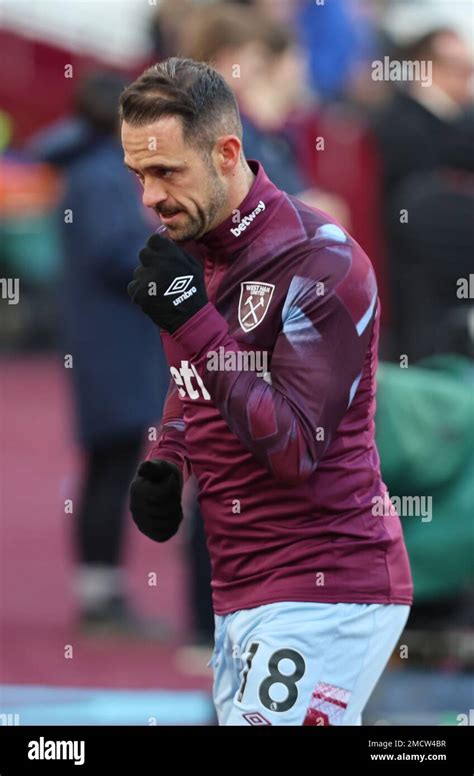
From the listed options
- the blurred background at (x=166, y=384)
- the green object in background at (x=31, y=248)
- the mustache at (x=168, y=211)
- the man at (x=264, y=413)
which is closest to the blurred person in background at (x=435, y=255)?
the blurred background at (x=166, y=384)

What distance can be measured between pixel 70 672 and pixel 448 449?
1.86m

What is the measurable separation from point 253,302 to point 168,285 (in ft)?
0.75

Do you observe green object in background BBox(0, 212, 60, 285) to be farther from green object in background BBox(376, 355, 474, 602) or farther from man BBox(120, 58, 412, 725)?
man BBox(120, 58, 412, 725)

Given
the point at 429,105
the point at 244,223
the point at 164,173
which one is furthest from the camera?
the point at 429,105

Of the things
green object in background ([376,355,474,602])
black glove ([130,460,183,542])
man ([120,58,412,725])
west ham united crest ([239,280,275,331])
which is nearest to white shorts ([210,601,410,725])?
man ([120,58,412,725])

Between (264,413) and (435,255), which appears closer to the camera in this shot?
(264,413)

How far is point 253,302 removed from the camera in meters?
3.61

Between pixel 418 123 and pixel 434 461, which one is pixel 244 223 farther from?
pixel 418 123

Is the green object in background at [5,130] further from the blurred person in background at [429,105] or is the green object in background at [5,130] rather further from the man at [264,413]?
the man at [264,413]

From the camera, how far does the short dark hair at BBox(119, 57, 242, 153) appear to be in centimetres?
353

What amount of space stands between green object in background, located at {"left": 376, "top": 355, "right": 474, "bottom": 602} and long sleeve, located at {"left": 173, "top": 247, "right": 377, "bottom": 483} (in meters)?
2.34

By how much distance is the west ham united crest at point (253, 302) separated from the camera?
3594mm

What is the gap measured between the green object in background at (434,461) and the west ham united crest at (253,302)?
227cm

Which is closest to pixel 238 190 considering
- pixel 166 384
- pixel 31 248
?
pixel 166 384
